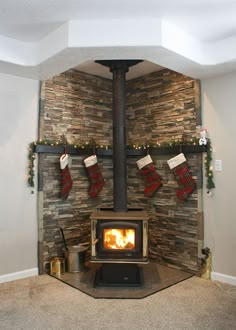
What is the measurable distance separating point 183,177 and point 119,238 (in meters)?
0.98

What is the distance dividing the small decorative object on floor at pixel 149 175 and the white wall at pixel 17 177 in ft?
4.28

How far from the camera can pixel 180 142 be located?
336cm

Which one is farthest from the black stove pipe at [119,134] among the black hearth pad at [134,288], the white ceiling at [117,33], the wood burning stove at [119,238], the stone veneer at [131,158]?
the black hearth pad at [134,288]

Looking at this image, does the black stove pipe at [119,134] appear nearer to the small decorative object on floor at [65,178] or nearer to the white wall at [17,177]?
the small decorative object on floor at [65,178]

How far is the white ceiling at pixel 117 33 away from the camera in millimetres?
2254

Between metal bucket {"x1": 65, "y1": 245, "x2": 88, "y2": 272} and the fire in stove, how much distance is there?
18.1 inches

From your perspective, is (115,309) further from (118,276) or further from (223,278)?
(223,278)

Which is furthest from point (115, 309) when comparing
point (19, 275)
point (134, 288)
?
point (19, 275)

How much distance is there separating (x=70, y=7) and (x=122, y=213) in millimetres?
1914

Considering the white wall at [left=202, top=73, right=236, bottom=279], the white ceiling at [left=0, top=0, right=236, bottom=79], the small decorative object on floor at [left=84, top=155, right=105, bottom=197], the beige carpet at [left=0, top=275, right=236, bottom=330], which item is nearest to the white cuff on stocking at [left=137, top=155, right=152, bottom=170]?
the small decorative object on floor at [left=84, top=155, right=105, bottom=197]

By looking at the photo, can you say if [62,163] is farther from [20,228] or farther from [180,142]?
[180,142]

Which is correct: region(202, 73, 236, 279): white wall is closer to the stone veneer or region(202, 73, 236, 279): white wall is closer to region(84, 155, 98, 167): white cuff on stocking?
the stone veneer

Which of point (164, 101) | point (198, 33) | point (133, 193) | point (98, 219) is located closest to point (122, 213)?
point (98, 219)

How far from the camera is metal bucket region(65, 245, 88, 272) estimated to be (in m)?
3.29
